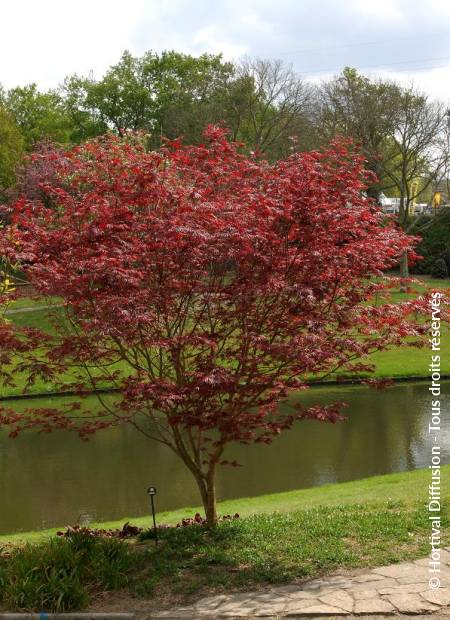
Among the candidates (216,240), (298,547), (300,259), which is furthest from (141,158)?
(298,547)

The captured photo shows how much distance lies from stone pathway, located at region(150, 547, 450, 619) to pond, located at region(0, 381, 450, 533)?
19.1 feet

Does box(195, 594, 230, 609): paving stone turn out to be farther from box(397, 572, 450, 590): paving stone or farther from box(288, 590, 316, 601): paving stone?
box(397, 572, 450, 590): paving stone

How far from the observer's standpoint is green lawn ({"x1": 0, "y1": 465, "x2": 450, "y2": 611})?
Result: 252 inches

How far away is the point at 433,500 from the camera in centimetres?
861

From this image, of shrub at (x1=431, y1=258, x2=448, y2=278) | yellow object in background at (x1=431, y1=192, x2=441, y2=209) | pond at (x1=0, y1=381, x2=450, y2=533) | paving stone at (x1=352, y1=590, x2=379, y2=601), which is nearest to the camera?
paving stone at (x1=352, y1=590, x2=379, y2=601)

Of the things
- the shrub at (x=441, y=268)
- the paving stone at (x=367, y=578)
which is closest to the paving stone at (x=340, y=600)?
the paving stone at (x=367, y=578)

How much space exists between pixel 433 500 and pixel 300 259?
139 inches

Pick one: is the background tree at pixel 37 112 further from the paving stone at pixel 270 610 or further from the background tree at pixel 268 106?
the paving stone at pixel 270 610

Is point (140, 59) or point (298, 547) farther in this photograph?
point (140, 59)

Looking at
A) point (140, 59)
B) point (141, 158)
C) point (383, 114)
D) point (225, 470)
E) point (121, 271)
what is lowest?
point (225, 470)

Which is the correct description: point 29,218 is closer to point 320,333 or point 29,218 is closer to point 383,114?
point 320,333

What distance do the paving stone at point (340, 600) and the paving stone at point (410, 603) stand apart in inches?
12.1

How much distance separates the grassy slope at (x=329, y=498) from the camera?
9759 millimetres

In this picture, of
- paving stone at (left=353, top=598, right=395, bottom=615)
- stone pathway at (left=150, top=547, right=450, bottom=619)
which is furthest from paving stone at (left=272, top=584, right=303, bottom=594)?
paving stone at (left=353, top=598, right=395, bottom=615)
